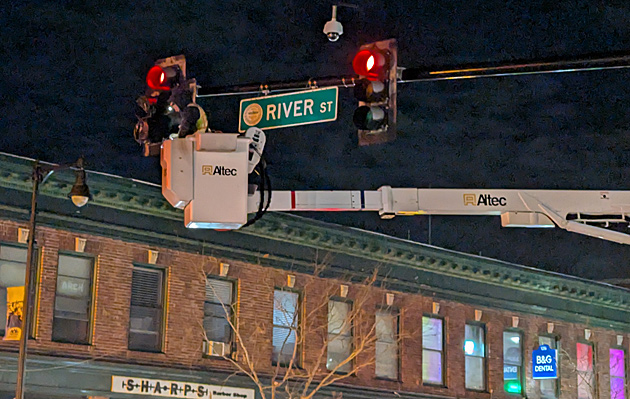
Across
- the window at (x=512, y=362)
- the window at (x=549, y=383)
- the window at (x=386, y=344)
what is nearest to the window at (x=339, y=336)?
the window at (x=386, y=344)

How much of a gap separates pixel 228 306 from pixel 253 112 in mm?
18447

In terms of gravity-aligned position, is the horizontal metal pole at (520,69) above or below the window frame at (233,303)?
above

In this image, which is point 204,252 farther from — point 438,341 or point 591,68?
point 591,68

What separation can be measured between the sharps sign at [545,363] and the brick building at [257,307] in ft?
1.62

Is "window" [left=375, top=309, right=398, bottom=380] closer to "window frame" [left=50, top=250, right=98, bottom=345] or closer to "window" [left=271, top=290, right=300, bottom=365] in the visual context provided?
"window" [left=271, top=290, right=300, bottom=365]

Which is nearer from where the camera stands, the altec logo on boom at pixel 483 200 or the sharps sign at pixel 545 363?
the altec logo on boom at pixel 483 200

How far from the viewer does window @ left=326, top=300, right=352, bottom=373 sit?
104 ft

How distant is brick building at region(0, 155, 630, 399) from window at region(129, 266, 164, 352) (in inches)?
1.5

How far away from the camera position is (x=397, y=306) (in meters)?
33.8

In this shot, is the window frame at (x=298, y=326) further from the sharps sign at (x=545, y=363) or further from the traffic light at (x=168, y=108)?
the traffic light at (x=168, y=108)

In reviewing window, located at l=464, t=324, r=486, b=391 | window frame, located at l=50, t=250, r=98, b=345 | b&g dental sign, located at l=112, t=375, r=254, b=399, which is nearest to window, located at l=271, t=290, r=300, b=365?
b&g dental sign, located at l=112, t=375, r=254, b=399

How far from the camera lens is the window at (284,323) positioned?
99.5 feet

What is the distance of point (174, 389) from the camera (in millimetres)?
27594

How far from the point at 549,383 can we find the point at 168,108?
1210 inches
